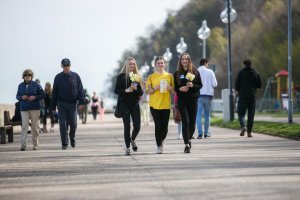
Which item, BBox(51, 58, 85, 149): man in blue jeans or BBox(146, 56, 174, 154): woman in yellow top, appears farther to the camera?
BBox(51, 58, 85, 149): man in blue jeans

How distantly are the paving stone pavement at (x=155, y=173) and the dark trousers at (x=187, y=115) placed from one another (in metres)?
0.38

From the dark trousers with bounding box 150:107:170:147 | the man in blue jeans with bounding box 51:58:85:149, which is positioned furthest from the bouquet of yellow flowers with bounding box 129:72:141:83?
the man in blue jeans with bounding box 51:58:85:149

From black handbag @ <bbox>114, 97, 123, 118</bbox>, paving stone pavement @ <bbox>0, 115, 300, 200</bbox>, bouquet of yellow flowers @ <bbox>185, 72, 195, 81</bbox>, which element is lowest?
paving stone pavement @ <bbox>0, 115, 300, 200</bbox>

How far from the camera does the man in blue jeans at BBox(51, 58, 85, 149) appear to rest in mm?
19812

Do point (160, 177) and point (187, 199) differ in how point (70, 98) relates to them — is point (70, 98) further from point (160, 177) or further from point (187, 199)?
point (187, 199)

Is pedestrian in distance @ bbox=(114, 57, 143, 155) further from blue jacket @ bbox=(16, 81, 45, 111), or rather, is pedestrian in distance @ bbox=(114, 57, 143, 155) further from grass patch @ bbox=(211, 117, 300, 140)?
grass patch @ bbox=(211, 117, 300, 140)

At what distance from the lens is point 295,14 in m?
66.9

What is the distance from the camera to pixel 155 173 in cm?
1259

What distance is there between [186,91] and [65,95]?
3.52 m

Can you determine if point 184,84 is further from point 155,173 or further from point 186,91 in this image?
point 155,173

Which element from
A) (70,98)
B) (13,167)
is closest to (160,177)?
(13,167)

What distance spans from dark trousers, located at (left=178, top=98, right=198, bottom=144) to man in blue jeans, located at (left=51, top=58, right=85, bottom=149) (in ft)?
10.6

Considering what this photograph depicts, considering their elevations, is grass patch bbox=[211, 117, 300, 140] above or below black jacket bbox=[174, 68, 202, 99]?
below

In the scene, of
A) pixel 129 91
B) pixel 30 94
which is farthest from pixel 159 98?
pixel 30 94
